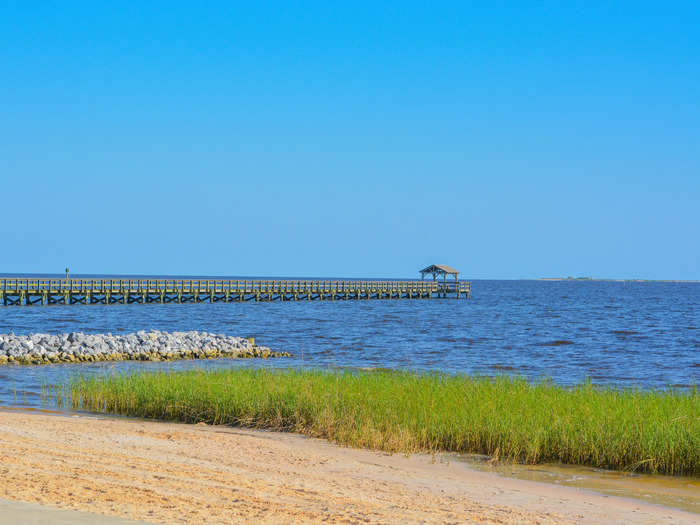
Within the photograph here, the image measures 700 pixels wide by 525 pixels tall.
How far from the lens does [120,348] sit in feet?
Answer: 91.8

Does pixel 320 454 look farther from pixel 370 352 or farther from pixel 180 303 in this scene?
pixel 180 303

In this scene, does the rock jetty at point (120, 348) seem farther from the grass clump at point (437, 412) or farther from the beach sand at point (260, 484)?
the beach sand at point (260, 484)

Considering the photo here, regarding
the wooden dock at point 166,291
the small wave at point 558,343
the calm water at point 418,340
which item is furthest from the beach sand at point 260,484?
the wooden dock at point 166,291

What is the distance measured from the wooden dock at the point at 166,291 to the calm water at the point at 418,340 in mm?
2939

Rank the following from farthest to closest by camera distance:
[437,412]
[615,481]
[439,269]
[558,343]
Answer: [439,269] < [558,343] < [437,412] < [615,481]

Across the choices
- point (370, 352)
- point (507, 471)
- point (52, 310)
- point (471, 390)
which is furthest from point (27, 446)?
point (52, 310)

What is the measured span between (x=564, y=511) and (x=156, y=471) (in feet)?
15.3

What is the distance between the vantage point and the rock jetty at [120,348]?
86.0 feet

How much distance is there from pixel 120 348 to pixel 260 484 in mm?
20311

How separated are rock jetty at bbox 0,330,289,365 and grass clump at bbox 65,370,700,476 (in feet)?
32.0

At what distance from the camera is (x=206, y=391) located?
15.5 metres

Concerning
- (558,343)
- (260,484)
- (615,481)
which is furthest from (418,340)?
(260,484)

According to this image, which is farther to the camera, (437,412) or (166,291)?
(166,291)

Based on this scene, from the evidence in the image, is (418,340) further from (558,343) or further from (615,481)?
(615,481)
